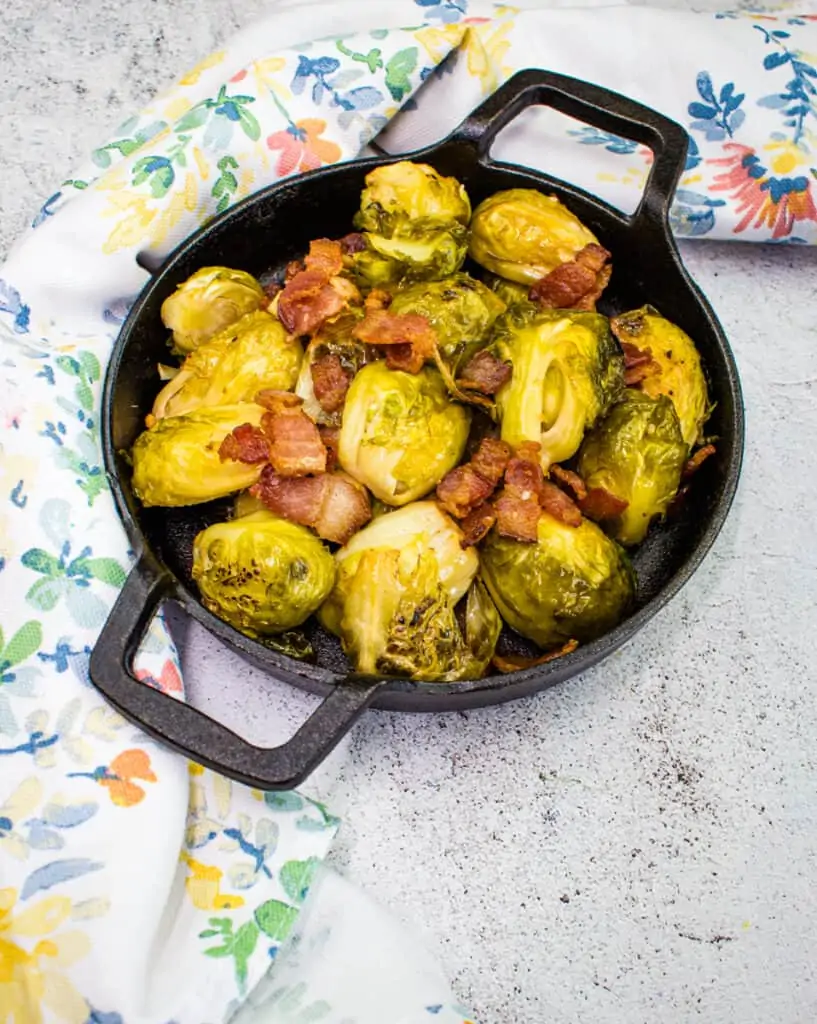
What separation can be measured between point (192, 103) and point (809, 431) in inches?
58.1

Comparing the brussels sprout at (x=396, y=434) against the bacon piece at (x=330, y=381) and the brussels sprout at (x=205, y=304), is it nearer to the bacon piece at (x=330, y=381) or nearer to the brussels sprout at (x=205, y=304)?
the bacon piece at (x=330, y=381)

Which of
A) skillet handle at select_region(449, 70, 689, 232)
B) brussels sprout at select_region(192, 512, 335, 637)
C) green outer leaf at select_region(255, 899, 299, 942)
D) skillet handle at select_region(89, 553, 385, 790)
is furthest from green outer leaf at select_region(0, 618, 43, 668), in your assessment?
skillet handle at select_region(449, 70, 689, 232)

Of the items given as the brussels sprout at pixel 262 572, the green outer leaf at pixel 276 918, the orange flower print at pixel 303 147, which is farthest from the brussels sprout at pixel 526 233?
the green outer leaf at pixel 276 918

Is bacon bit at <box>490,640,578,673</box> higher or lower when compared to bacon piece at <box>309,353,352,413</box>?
lower

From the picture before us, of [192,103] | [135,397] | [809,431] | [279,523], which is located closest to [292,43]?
[192,103]

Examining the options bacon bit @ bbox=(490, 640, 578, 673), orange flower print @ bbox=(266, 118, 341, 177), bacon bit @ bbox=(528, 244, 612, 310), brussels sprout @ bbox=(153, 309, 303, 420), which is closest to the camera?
bacon bit @ bbox=(490, 640, 578, 673)

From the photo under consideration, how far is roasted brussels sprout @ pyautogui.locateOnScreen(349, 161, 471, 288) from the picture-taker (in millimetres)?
2008

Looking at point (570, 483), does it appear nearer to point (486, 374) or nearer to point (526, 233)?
point (486, 374)

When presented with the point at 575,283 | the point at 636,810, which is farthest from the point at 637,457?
the point at 636,810

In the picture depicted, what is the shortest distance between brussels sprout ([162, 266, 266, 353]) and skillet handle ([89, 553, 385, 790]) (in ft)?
1.80

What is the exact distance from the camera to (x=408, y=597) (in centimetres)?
175

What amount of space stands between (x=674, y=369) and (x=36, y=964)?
1.44 m

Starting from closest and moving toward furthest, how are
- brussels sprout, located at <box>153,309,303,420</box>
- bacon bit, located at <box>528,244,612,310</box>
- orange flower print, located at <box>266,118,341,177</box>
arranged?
brussels sprout, located at <box>153,309,303,420</box> → bacon bit, located at <box>528,244,612,310</box> → orange flower print, located at <box>266,118,341,177</box>

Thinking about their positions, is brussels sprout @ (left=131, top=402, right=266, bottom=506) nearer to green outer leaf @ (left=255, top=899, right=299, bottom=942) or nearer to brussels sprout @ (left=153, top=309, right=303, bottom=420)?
brussels sprout @ (left=153, top=309, right=303, bottom=420)
